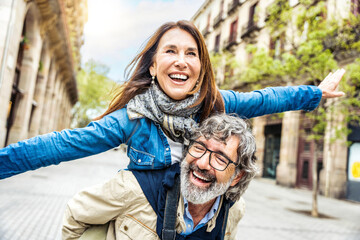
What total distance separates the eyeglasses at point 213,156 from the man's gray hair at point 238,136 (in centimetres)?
7

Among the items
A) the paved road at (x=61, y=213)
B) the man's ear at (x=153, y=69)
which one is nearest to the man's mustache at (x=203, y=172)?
the man's ear at (x=153, y=69)

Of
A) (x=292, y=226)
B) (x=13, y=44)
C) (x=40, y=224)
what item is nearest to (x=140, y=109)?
(x=40, y=224)

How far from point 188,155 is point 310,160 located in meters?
16.7

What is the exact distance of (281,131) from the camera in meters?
20.3

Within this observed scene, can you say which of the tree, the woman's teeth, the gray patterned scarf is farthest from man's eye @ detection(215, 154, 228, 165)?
the tree

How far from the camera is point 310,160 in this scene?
17.4 m

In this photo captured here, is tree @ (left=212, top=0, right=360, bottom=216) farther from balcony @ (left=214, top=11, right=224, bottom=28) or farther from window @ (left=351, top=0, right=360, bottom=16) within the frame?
balcony @ (left=214, top=11, right=224, bottom=28)

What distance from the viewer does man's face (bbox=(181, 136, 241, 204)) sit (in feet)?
6.93

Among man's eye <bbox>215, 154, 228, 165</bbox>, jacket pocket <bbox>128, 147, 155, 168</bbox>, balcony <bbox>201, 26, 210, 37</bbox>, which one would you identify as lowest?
jacket pocket <bbox>128, 147, 155, 168</bbox>

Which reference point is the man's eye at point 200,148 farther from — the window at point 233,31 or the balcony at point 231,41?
the window at point 233,31

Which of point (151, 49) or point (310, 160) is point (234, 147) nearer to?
point (151, 49)

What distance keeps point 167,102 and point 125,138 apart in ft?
1.16

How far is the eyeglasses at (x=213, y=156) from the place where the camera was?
7.18 feet

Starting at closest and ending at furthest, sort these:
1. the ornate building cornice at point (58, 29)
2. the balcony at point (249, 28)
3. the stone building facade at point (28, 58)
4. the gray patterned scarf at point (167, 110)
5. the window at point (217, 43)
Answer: the gray patterned scarf at point (167, 110), the stone building facade at point (28, 58), the ornate building cornice at point (58, 29), the balcony at point (249, 28), the window at point (217, 43)
